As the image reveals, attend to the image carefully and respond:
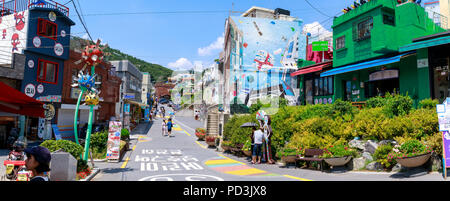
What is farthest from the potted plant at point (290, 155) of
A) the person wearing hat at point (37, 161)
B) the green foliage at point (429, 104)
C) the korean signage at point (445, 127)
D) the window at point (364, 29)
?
the window at point (364, 29)

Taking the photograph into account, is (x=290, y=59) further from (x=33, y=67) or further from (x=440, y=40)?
(x=33, y=67)

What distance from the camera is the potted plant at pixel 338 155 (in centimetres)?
947

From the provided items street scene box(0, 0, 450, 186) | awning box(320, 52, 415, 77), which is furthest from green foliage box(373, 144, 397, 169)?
awning box(320, 52, 415, 77)

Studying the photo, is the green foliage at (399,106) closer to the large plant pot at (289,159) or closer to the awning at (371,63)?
the awning at (371,63)

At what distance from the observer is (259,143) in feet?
40.3

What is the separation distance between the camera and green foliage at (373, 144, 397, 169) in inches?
342

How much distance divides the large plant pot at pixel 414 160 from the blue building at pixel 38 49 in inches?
847

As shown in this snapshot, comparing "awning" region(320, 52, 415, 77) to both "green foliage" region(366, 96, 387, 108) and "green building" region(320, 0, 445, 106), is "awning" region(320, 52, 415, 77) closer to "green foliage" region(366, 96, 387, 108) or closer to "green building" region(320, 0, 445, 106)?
"green building" region(320, 0, 445, 106)

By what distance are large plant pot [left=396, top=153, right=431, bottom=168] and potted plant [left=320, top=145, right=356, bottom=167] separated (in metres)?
1.75

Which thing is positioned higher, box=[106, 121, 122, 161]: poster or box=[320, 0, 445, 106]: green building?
box=[320, 0, 445, 106]: green building

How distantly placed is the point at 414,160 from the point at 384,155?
44.7 inches

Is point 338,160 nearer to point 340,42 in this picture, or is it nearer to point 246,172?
point 246,172

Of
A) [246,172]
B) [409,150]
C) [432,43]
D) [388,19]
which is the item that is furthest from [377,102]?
[246,172]

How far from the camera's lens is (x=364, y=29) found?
1784cm
